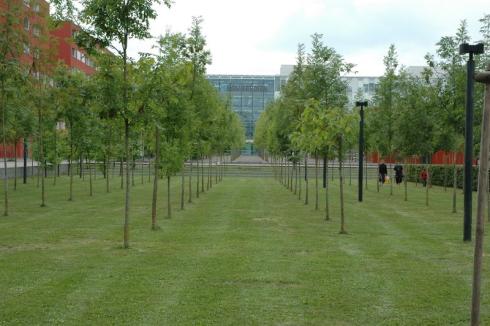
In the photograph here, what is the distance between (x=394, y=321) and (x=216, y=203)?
16.9m

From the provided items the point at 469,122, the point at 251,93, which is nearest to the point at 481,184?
the point at 469,122

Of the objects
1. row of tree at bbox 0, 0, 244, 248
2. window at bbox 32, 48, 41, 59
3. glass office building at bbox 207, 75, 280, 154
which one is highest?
glass office building at bbox 207, 75, 280, 154

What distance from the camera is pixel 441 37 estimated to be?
843 inches

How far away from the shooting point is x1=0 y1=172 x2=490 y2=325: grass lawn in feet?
23.9

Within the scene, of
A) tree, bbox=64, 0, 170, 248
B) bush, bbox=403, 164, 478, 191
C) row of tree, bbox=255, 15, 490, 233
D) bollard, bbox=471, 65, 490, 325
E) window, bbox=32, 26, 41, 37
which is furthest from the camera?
bush, bbox=403, 164, 478, 191

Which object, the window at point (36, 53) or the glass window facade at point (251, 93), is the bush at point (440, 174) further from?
the glass window facade at point (251, 93)

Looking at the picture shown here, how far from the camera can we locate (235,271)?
9.80m

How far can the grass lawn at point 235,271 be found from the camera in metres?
7.29

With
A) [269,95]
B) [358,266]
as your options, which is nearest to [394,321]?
[358,266]

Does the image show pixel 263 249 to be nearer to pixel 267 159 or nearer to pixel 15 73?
pixel 15 73

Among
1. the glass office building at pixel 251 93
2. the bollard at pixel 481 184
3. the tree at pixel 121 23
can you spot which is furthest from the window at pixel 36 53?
the glass office building at pixel 251 93

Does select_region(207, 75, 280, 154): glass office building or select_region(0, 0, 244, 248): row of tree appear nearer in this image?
select_region(0, 0, 244, 248): row of tree

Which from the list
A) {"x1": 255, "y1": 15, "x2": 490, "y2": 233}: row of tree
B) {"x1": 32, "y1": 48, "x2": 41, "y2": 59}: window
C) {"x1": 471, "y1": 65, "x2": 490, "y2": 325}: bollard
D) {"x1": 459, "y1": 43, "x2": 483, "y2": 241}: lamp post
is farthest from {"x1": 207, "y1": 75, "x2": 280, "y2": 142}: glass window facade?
{"x1": 471, "y1": 65, "x2": 490, "y2": 325}: bollard

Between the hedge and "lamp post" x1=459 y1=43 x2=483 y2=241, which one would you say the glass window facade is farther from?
"lamp post" x1=459 y1=43 x2=483 y2=241
